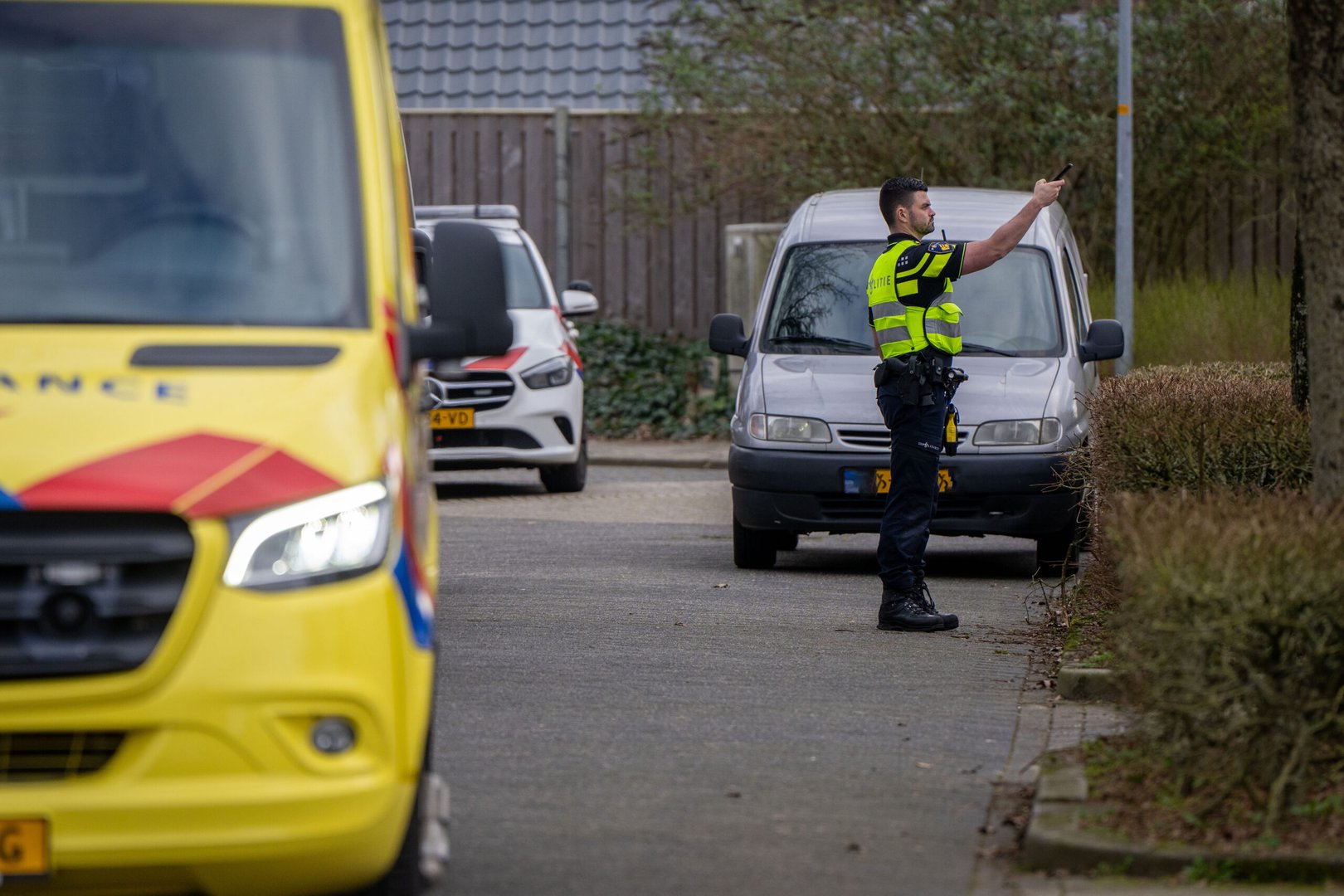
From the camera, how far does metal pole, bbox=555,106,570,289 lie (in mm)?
21266

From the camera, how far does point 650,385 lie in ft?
68.1

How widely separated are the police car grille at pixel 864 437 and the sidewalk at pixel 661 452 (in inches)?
285

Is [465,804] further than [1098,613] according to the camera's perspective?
No

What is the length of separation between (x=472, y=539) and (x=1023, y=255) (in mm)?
3474

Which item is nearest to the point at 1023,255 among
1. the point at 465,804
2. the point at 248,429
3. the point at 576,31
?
the point at 465,804

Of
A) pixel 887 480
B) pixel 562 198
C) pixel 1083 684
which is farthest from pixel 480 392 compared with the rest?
pixel 1083 684

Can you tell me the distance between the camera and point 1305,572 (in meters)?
5.12

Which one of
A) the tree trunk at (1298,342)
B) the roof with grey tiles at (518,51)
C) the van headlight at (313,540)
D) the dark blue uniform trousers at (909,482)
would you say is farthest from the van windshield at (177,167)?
the roof with grey tiles at (518,51)

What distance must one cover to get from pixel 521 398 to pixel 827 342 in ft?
13.2

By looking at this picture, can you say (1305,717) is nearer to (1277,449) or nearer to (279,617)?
(279,617)

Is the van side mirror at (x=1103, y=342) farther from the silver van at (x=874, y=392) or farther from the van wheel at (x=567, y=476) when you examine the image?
the van wheel at (x=567, y=476)

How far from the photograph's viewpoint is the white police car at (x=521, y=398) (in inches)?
573

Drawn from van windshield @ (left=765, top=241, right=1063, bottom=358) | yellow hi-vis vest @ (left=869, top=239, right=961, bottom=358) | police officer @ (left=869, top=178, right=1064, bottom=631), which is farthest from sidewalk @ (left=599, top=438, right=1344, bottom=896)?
van windshield @ (left=765, top=241, right=1063, bottom=358)

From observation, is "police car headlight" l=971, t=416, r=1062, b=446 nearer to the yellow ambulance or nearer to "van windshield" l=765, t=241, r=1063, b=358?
"van windshield" l=765, t=241, r=1063, b=358
